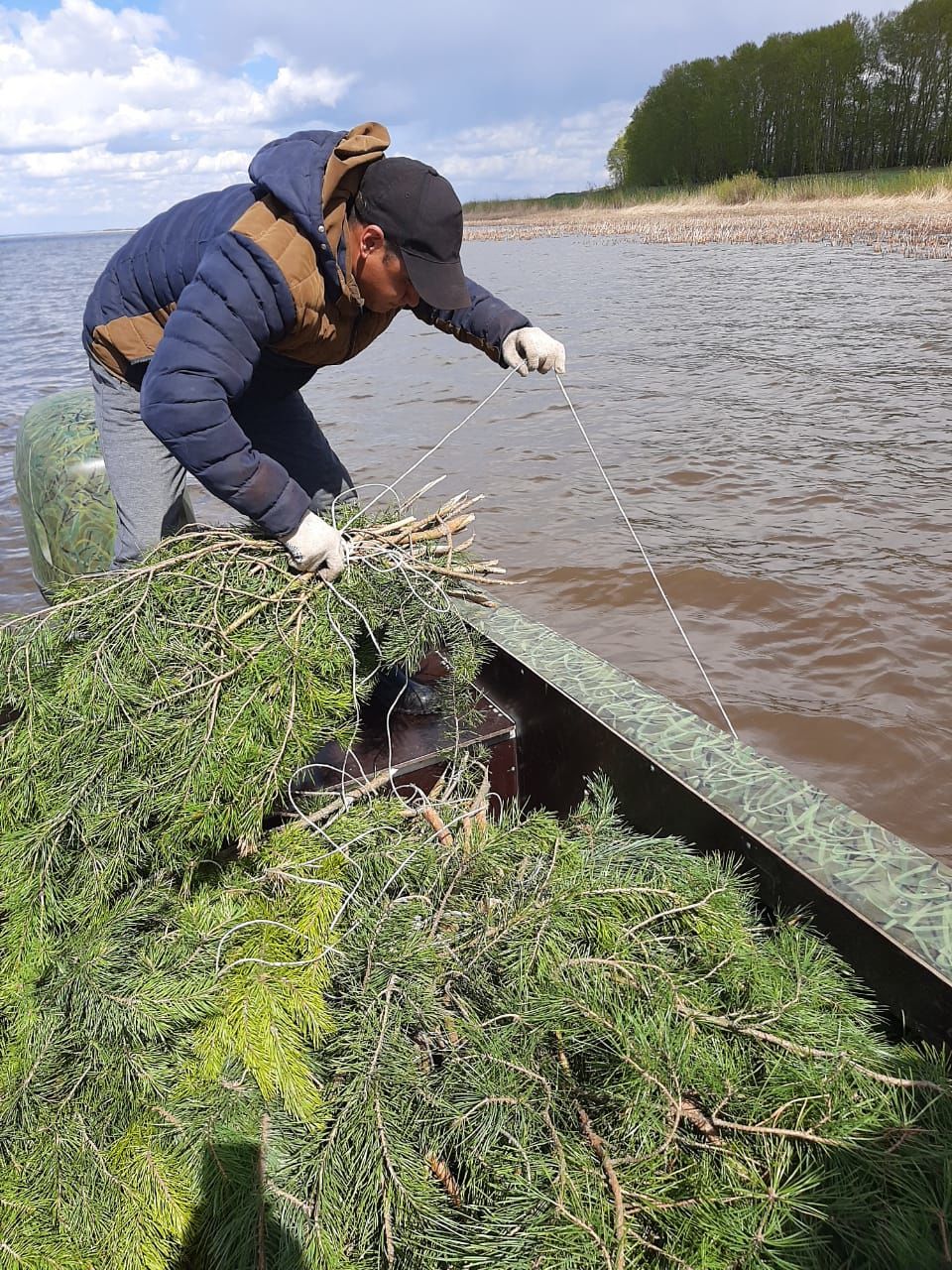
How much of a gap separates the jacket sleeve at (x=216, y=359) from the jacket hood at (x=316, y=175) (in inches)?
5.6

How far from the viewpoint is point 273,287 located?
1.82 metres

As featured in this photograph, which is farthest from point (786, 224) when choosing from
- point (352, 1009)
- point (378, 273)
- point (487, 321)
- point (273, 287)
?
point (352, 1009)

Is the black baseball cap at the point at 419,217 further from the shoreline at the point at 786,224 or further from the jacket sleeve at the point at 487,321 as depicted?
the shoreline at the point at 786,224

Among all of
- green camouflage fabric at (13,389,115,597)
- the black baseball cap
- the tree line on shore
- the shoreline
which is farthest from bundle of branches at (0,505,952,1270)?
the tree line on shore

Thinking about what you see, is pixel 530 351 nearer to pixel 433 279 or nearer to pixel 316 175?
pixel 433 279

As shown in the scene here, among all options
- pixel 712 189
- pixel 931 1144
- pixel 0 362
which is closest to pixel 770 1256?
pixel 931 1144

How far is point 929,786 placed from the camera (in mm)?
3240

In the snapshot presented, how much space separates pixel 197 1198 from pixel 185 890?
0.61 meters

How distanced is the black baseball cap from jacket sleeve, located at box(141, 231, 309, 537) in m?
0.28

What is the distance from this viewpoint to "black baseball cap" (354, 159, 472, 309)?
183 cm

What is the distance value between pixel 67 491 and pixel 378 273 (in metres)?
2.20

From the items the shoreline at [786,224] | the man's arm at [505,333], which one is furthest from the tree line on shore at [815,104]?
the man's arm at [505,333]

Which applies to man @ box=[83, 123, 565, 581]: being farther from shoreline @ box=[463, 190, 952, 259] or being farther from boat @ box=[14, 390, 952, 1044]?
shoreline @ box=[463, 190, 952, 259]

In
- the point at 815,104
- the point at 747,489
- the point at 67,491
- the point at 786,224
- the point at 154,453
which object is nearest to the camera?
the point at 154,453
